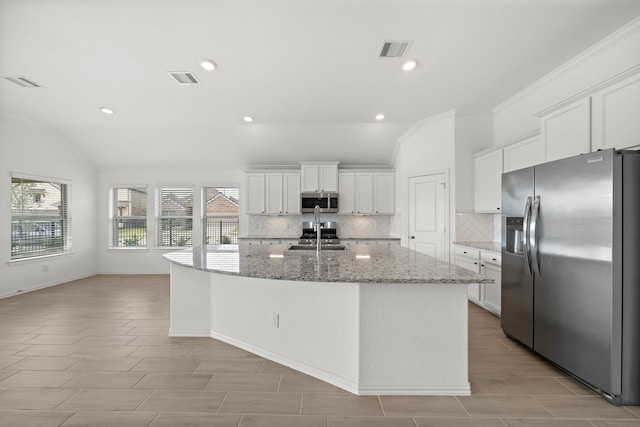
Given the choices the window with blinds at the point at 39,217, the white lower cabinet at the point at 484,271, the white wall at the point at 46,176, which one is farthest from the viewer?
the window with blinds at the point at 39,217

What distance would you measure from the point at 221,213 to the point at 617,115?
21.0 feet

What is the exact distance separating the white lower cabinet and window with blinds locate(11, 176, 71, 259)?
272 inches

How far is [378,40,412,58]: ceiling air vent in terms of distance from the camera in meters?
3.06

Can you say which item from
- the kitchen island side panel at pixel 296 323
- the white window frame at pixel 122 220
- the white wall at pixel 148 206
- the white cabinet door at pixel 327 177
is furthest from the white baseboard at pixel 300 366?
the white window frame at pixel 122 220

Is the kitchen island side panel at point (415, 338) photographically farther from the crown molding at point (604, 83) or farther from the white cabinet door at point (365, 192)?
the white cabinet door at point (365, 192)

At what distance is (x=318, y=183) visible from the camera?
20.8ft

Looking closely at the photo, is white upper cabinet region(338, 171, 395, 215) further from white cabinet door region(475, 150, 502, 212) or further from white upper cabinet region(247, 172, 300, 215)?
white cabinet door region(475, 150, 502, 212)

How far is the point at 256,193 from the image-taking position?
6.42 m

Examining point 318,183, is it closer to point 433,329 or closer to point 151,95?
point 151,95

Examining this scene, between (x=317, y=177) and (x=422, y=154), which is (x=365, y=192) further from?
(x=422, y=154)

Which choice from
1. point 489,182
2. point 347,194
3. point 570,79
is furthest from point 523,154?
point 347,194

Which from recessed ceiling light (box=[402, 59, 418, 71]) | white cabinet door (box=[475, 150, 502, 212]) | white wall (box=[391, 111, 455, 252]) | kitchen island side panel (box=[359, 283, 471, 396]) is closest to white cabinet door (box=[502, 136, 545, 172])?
white cabinet door (box=[475, 150, 502, 212])

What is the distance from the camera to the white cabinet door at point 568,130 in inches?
102

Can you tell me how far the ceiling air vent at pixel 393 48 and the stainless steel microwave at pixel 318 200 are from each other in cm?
329
